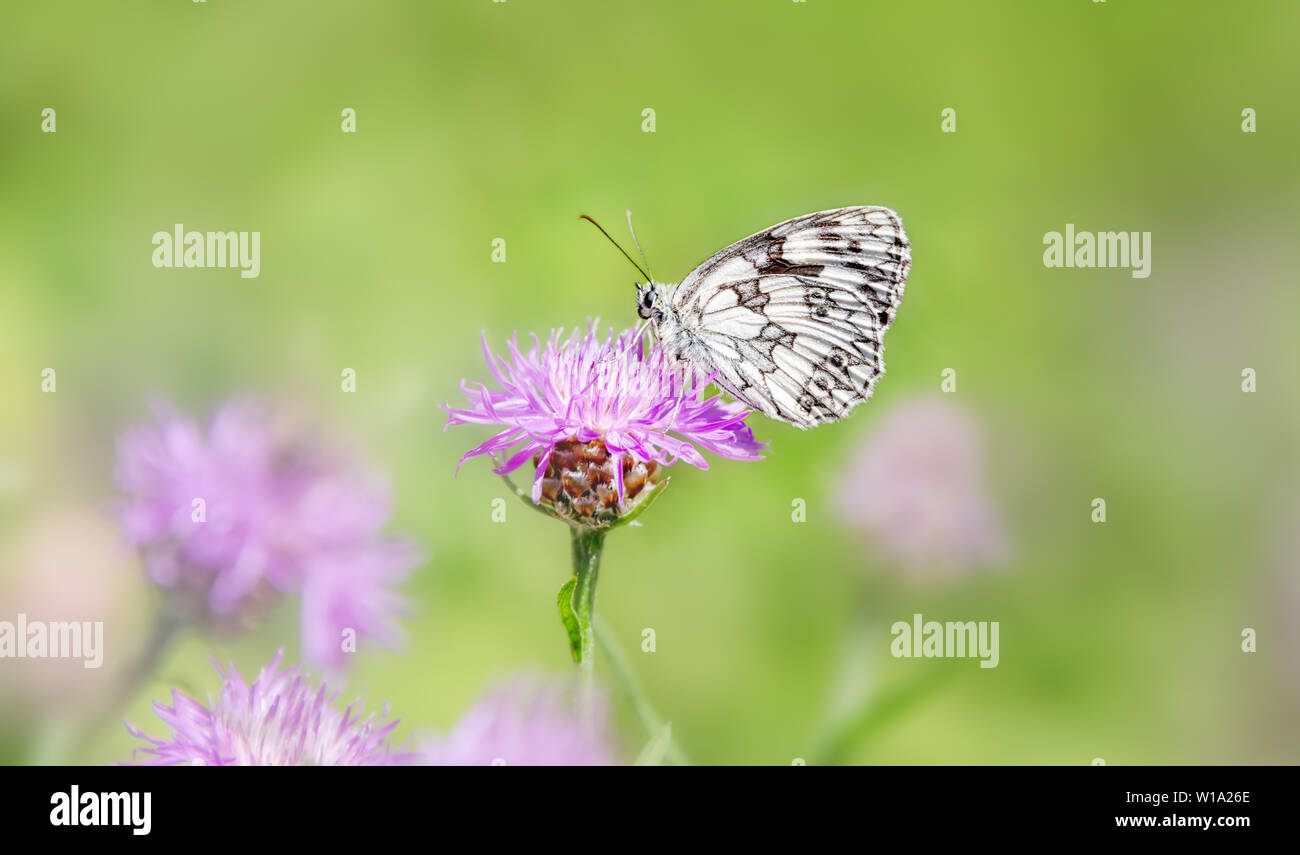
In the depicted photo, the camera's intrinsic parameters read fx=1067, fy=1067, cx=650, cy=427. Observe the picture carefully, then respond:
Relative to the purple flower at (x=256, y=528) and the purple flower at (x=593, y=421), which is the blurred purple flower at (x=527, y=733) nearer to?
the purple flower at (x=593, y=421)

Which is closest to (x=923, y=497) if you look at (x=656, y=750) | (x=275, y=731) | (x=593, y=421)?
(x=593, y=421)

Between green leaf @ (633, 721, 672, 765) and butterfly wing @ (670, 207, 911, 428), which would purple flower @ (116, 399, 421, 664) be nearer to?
butterfly wing @ (670, 207, 911, 428)

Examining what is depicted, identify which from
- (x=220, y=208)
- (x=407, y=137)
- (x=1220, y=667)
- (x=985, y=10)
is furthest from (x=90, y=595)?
(x=985, y=10)

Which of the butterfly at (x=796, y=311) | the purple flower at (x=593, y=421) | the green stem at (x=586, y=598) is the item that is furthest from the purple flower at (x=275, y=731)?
the butterfly at (x=796, y=311)

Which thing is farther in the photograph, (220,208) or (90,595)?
(220,208)

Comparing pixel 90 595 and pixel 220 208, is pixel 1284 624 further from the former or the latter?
pixel 220 208

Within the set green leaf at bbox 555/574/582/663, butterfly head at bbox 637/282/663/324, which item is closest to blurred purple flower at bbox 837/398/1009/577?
butterfly head at bbox 637/282/663/324
